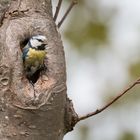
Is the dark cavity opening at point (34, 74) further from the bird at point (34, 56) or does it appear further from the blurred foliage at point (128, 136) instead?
the blurred foliage at point (128, 136)

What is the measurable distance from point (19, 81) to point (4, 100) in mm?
93

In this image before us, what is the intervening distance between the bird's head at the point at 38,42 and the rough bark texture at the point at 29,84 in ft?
0.09

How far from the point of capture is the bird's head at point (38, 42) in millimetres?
2881

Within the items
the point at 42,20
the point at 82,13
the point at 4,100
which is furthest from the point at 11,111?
the point at 82,13

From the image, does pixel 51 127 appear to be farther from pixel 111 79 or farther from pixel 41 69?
pixel 111 79

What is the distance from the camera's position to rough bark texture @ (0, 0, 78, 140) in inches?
110

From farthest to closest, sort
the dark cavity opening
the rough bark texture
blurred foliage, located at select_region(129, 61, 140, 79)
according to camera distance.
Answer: blurred foliage, located at select_region(129, 61, 140, 79) < the dark cavity opening < the rough bark texture

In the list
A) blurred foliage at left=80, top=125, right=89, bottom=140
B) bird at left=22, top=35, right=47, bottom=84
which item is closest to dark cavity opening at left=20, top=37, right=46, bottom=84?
bird at left=22, top=35, right=47, bottom=84

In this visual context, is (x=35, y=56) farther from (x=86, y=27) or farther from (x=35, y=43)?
(x=86, y=27)

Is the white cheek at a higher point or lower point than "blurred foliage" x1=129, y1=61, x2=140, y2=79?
higher

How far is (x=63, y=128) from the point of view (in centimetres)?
293

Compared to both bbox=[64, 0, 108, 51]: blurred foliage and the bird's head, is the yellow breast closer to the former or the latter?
the bird's head

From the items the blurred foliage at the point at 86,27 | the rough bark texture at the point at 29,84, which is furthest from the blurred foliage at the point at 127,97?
the rough bark texture at the point at 29,84

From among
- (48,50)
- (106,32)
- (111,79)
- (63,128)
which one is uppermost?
(48,50)
